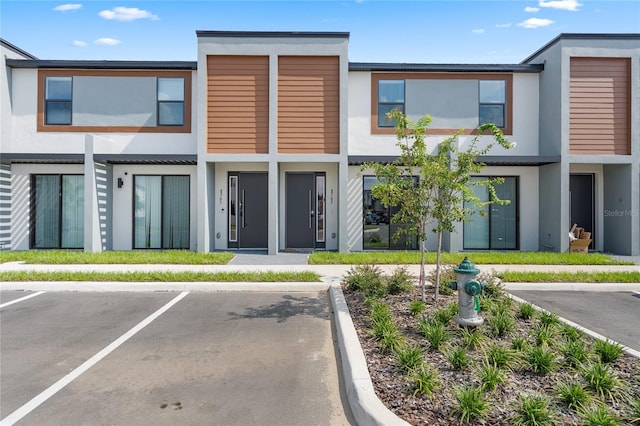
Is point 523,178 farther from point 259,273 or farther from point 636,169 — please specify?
point 259,273

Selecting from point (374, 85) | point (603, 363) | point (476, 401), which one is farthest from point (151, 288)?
point (374, 85)

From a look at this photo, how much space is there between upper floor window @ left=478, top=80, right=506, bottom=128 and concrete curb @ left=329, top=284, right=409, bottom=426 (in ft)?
36.2

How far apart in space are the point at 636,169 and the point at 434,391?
43.4 feet

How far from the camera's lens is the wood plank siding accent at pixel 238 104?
12.5 m

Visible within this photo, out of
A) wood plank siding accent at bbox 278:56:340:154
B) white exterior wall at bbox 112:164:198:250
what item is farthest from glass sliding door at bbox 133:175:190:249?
wood plank siding accent at bbox 278:56:340:154

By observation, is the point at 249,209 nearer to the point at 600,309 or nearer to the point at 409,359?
the point at 600,309

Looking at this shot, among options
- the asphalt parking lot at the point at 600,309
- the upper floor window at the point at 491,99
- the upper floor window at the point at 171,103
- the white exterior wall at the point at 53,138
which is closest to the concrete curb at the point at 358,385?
the asphalt parking lot at the point at 600,309

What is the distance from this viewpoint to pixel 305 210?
13695 millimetres

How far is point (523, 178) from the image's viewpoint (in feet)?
45.5

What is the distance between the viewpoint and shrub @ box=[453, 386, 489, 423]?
121 inches

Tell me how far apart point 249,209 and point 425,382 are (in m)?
10.9

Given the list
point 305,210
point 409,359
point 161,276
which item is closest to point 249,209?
point 305,210

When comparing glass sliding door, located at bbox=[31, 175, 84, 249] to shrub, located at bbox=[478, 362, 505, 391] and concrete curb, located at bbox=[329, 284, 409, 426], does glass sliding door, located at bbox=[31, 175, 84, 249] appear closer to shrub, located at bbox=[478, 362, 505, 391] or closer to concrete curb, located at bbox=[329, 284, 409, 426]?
concrete curb, located at bbox=[329, 284, 409, 426]

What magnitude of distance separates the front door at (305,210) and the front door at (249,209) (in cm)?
83
